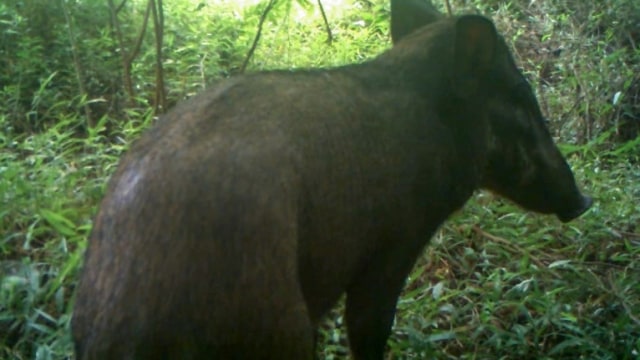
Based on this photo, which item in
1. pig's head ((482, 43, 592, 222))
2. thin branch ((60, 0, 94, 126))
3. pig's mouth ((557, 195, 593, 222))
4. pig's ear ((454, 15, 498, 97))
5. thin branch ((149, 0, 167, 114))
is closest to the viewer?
pig's ear ((454, 15, 498, 97))

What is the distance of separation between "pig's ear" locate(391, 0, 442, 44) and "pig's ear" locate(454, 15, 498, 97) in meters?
0.74

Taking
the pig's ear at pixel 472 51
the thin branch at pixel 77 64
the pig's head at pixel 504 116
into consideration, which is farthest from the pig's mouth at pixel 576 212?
the thin branch at pixel 77 64

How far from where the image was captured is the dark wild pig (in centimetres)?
345

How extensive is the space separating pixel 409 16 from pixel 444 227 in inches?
59.8

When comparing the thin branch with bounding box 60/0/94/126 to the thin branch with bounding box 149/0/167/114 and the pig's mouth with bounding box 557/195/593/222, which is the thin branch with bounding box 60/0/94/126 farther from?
the pig's mouth with bounding box 557/195/593/222

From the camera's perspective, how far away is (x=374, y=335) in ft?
15.6

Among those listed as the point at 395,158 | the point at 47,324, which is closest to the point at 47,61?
the point at 47,324

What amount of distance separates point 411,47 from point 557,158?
1.04m

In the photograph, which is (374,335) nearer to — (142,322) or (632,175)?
(142,322)

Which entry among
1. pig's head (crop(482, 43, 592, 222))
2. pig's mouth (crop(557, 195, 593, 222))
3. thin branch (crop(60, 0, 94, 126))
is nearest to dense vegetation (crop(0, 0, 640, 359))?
thin branch (crop(60, 0, 94, 126))

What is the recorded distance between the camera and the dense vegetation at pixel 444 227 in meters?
5.46

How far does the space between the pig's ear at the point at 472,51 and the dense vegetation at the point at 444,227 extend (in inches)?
50.0

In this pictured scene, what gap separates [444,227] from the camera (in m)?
6.58

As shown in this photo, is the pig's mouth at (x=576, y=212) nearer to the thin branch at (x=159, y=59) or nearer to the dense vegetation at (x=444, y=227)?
the dense vegetation at (x=444, y=227)
